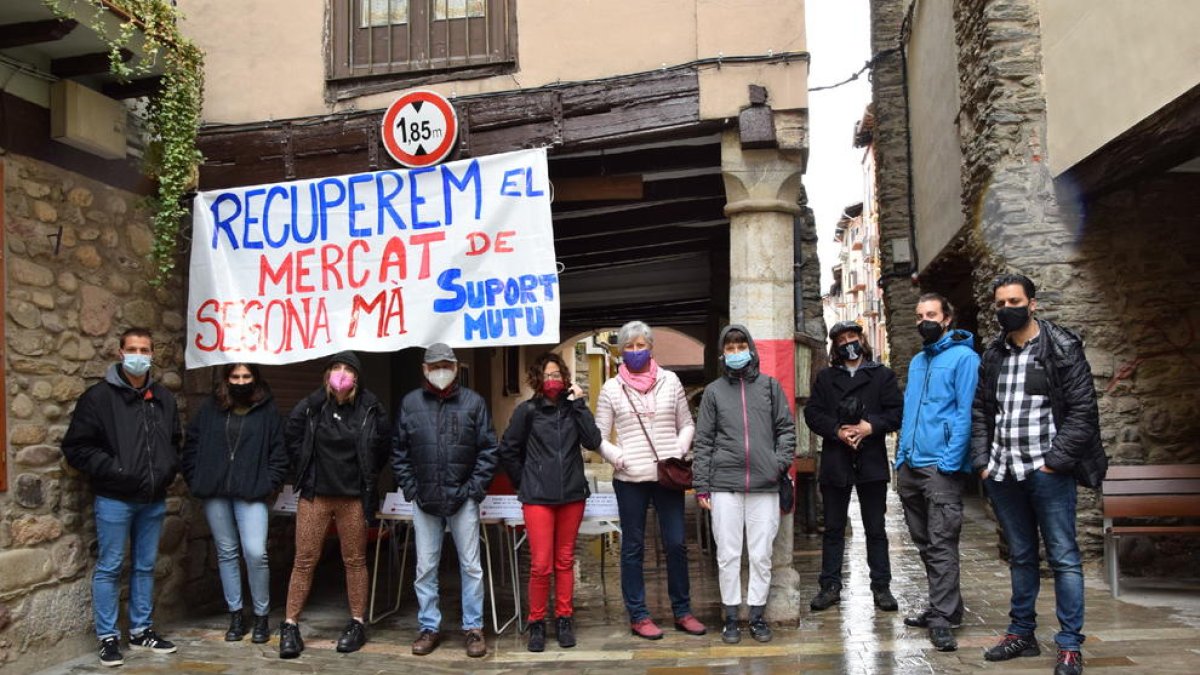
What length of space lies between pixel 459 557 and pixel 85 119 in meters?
3.64

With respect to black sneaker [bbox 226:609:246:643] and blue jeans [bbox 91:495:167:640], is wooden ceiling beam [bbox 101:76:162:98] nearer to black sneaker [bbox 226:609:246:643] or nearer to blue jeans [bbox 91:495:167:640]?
blue jeans [bbox 91:495:167:640]

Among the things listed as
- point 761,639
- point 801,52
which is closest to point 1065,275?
point 801,52

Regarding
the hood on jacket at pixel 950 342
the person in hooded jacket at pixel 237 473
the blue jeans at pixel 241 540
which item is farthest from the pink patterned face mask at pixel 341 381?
the hood on jacket at pixel 950 342

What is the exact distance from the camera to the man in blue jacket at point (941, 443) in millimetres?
5645

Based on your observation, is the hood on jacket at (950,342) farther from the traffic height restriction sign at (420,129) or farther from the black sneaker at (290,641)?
the black sneaker at (290,641)

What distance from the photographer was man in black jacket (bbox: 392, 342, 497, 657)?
595cm

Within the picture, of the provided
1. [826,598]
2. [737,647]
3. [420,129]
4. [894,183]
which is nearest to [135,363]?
[420,129]

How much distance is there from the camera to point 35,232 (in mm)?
5945

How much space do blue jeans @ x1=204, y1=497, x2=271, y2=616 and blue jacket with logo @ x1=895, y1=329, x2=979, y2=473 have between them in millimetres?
4143

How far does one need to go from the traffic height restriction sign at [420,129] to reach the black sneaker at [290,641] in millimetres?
3152

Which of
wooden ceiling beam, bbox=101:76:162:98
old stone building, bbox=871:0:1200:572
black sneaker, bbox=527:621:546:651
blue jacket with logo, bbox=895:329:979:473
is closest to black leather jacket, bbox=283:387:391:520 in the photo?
black sneaker, bbox=527:621:546:651

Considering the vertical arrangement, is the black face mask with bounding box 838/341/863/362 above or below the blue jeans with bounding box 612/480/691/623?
above

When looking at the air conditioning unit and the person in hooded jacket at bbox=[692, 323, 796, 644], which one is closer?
the person in hooded jacket at bbox=[692, 323, 796, 644]

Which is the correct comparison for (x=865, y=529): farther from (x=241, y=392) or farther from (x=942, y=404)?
(x=241, y=392)
